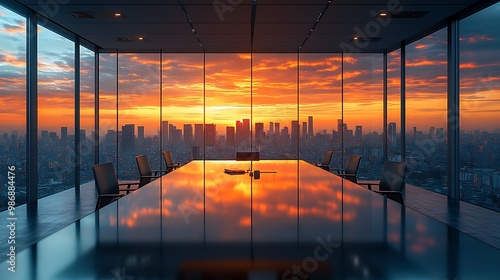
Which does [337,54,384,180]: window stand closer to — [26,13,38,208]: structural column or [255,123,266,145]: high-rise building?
[255,123,266,145]: high-rise building

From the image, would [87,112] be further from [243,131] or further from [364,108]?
[364,108]

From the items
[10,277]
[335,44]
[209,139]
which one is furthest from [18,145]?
[335,44]

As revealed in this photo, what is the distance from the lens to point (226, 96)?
8.98 meters

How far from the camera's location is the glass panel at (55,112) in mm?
6551

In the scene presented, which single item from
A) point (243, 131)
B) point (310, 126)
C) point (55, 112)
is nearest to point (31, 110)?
point (55, 112)

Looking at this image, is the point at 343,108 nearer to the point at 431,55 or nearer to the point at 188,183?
the point at 431,55

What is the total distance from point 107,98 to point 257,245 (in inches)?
338

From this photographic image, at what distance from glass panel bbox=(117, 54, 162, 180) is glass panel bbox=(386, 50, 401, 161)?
18.1ft

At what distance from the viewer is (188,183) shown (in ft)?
9.92

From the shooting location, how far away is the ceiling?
5.51 metres

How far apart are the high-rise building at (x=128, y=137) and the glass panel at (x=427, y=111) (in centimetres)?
629

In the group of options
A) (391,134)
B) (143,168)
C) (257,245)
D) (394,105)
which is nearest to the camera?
(257,245)

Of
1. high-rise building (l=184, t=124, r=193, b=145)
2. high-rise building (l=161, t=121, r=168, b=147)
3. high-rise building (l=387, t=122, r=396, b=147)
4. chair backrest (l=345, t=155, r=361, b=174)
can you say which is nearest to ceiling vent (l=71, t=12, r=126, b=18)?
high-rise building (l=161, t=121, r=168, b=147)

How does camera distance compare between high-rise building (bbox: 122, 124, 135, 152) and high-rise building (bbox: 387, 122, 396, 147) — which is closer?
high-rise building (bbox: 387, 122, 396, 147)
